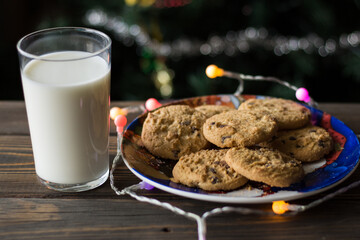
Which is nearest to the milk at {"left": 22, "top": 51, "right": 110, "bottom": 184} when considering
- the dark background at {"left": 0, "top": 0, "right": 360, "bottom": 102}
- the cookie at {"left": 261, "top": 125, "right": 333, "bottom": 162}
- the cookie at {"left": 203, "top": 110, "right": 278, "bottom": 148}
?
the cookie at {"left": 203, "top": 110, "right": 278, "bottom": 148}

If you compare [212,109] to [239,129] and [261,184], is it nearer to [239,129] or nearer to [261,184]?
[239,129]

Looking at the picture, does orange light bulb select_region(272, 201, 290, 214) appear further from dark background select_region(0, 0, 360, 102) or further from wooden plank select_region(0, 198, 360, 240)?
dark background select_region(0, 0, 360, 102)

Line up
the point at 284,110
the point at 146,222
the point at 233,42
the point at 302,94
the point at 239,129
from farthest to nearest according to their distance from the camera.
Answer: the point at 233,42 → the point at 302,94 → the point at 284,110 → the point at 239,129 → the point at 146,222

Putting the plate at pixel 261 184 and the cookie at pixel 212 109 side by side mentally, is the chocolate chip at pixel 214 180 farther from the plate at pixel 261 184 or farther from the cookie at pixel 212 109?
the cookie at pixel 212 109

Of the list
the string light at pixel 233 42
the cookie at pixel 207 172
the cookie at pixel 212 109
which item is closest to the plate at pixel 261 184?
the cookie at pixel 207 172

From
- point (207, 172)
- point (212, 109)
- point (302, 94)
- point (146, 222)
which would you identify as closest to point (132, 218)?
point (146, 222)
